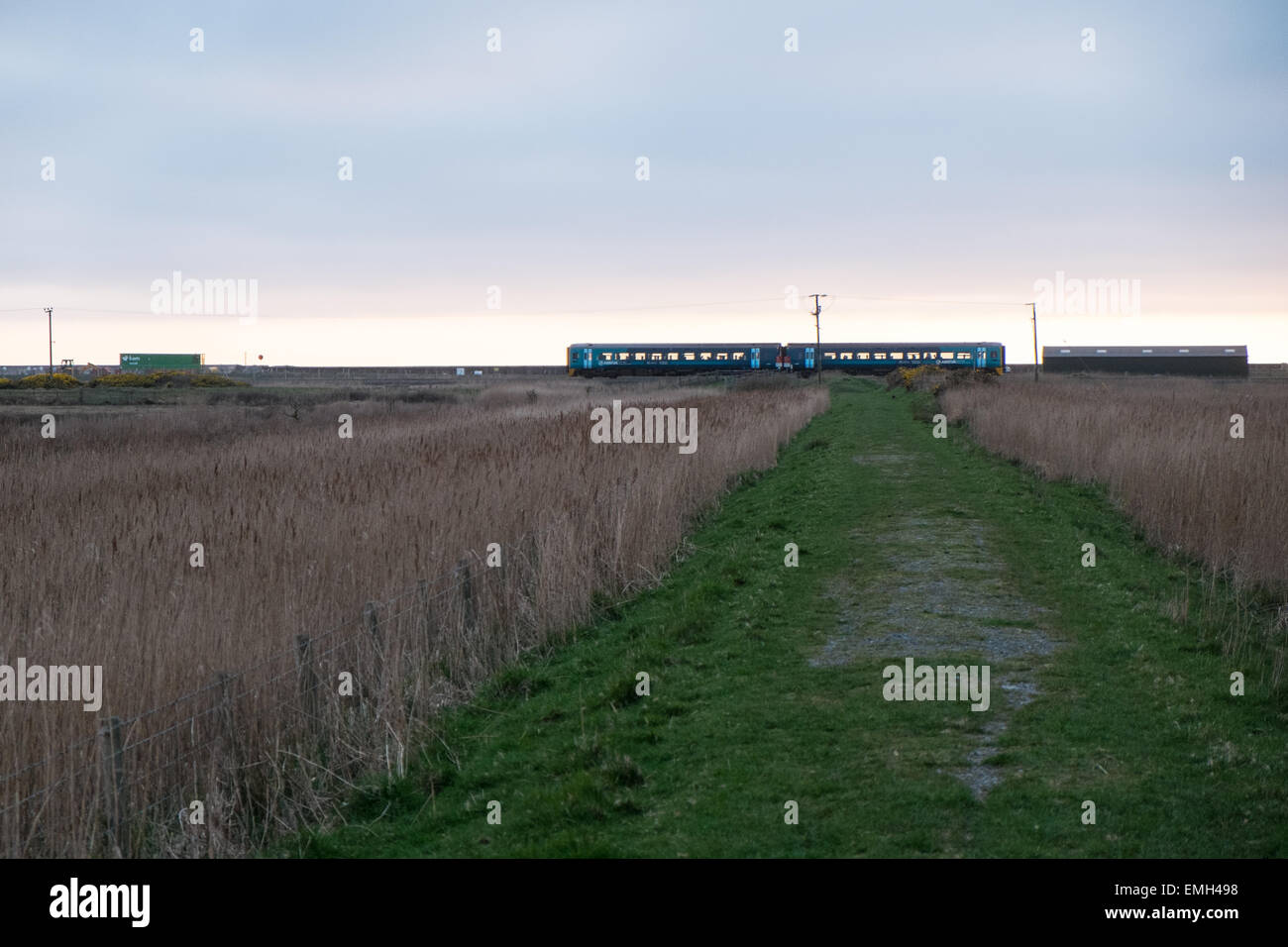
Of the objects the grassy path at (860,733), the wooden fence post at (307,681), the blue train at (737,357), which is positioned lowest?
the grassy path at (860,733)

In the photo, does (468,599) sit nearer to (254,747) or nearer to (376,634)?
(376,634)

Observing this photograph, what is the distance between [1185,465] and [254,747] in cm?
1168

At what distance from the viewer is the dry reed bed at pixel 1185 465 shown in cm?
1073

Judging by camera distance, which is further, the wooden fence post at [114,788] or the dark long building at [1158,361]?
the dark long building at [1158,361]

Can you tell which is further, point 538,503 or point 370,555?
point 538,503

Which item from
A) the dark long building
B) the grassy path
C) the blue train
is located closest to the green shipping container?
the blue train

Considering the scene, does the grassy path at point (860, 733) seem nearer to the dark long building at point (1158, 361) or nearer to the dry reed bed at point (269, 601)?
the dry reed bed at point (269, 601)

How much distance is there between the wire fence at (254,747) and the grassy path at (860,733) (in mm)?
348

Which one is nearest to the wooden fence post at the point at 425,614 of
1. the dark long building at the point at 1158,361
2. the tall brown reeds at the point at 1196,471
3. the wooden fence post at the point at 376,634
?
the wooden fence post at the point at 376,634

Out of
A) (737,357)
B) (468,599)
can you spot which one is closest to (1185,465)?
(468,599)

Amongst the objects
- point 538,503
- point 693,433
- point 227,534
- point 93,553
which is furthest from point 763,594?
point 693,433
